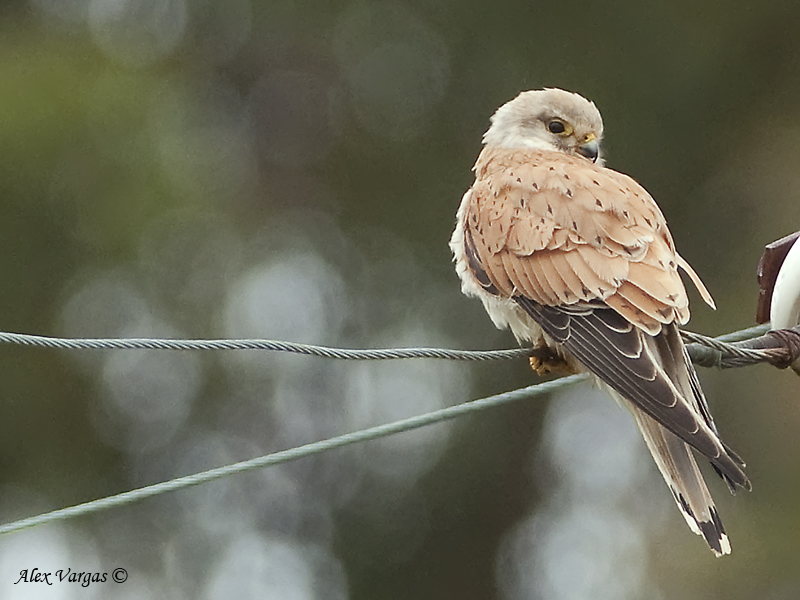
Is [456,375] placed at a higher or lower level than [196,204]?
lower

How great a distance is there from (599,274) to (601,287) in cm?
5

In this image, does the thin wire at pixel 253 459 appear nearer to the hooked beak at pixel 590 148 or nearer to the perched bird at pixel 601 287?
the perched bird at pixel 601 287

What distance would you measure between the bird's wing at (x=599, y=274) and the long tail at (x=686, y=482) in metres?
0.10

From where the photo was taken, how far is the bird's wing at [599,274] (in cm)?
257

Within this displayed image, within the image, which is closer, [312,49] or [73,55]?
[73,55]

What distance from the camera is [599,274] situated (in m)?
2.85

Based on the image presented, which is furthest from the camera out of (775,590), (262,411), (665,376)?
(262,411)

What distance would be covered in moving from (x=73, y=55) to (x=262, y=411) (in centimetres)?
222

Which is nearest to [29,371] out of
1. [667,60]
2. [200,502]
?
[200,502]

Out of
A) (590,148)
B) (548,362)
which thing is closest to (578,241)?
(548,362)

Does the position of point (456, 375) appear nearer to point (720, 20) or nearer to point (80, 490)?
point (80, 490)

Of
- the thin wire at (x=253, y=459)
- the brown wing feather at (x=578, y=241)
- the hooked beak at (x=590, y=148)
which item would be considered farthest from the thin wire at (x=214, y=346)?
the hooked beak at (x=590, y=148)

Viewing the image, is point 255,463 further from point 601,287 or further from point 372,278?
point 372,278

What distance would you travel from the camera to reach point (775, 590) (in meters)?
5.93
